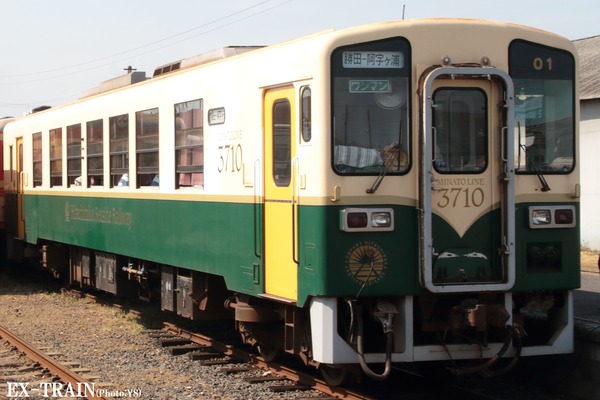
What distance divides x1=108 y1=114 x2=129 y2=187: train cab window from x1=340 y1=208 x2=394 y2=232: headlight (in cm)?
500

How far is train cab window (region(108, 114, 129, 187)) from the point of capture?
38.9ft

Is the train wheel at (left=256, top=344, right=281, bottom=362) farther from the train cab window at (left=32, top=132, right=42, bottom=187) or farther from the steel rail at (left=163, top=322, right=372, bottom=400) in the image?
the train cab window at (left=32, top=132, right=42, bottom=187)

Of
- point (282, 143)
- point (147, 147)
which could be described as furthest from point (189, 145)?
point (282, 143)

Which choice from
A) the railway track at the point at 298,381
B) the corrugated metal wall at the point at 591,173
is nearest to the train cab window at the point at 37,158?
the railway track at the point at 298,381

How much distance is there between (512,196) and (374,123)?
1.29m

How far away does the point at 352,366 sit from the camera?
787cm

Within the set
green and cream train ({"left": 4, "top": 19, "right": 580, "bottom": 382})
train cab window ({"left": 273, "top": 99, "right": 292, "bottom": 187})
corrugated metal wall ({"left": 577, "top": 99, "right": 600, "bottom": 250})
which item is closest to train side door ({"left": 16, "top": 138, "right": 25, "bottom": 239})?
green and cream train ({"left": 4, "top": 19, "right": 580, "bottom": 382})

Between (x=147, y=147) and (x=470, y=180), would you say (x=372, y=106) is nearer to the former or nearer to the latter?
(x=470, y=180)

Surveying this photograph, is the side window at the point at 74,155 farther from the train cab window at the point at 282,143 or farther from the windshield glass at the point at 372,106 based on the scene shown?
the windshield glass at the point at 372,106

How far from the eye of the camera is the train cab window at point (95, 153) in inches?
505

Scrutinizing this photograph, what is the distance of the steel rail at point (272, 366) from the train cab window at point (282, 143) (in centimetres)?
190

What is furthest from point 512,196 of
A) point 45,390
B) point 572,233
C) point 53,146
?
point 53,146

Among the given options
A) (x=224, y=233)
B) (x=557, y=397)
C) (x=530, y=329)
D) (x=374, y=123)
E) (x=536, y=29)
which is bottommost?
(x=557, y=397)

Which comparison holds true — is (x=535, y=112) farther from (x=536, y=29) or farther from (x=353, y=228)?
(x=353, y=228)
